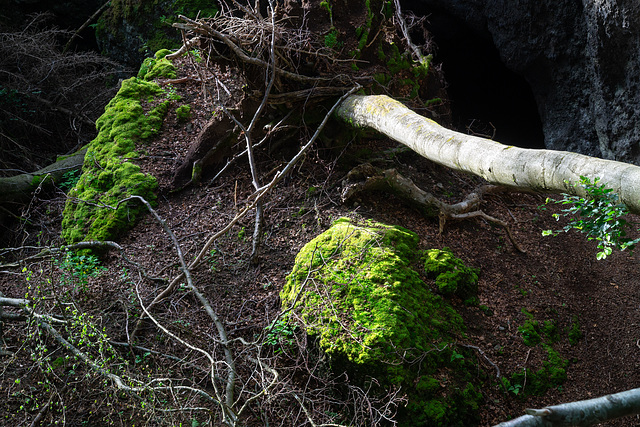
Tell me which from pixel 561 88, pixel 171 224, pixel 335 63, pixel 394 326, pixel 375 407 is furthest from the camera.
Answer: pixel 561 88

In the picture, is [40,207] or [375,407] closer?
[375,407]

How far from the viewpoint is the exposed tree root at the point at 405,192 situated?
16.2ft

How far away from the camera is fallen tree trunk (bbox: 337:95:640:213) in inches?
91.9

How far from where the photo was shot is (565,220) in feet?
19.2

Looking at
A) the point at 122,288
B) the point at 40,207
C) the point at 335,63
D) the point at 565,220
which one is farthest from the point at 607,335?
the point at 40,207

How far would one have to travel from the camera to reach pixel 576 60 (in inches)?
263

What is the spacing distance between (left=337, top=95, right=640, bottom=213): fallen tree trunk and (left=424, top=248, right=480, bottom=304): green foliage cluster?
1073 mm

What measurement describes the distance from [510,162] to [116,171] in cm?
498

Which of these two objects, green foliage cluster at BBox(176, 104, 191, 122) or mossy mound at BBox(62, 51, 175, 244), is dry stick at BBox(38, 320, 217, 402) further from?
green foliage cluster at BBox(176, 104, 191, 122)

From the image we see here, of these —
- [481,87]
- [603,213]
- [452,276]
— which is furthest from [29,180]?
[481,87]

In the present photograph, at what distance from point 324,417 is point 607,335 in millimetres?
2889

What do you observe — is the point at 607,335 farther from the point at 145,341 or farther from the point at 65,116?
the point at 65,116

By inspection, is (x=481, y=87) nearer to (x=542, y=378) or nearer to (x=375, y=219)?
(x=375, y=219)

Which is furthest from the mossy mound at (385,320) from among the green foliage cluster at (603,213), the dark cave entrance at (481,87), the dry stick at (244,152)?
the dark cave entrance at (481,87)
